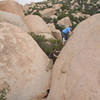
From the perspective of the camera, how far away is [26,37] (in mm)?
7863

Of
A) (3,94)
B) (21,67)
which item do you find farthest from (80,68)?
(3,94)

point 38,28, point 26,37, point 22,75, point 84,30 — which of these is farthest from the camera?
point 38,28

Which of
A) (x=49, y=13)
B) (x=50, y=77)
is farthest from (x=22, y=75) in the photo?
(x=49, y=13)

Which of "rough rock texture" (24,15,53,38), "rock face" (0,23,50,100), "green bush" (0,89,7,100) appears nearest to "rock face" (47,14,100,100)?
"rock face" (0,23,50,100)

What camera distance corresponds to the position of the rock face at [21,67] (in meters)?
6.33

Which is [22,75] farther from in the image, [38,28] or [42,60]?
[38,28]

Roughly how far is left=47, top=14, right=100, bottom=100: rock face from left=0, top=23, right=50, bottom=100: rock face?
22.1 inches

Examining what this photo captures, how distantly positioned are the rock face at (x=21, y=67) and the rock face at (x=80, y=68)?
56cm

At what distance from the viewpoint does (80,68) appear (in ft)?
18.1

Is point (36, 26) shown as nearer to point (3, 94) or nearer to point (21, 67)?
point (21, 67)

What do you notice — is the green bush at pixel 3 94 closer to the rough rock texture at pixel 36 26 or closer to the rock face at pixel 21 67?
the rock face at pixel 21 67

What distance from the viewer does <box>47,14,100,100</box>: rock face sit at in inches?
194

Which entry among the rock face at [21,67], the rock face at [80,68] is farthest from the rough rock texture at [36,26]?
the rock face at [80,68]

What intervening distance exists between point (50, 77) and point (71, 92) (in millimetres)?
1786
